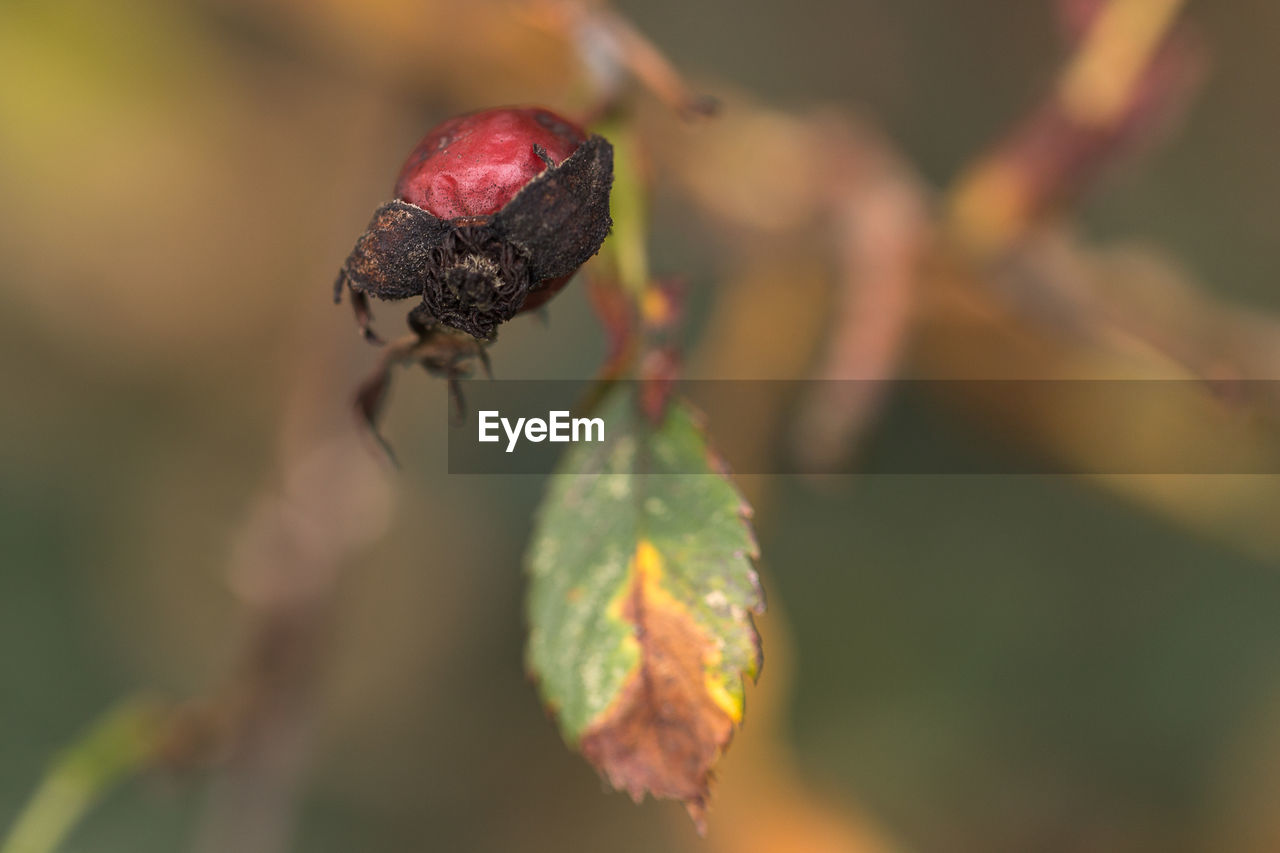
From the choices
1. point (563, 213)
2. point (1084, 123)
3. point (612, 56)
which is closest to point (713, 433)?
point (1084, 123)

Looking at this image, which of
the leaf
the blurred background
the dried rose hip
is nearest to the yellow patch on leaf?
the leaf

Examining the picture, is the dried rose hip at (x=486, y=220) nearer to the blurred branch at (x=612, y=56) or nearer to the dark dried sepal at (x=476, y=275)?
the dark dried sepal at (x=476, y=275)

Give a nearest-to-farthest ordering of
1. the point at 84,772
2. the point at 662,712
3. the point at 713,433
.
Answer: the point at 662,712 < the point at 84,772 < the point at 713,433

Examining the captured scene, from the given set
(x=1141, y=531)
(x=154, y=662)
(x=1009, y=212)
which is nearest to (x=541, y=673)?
(x=1009, y=212)

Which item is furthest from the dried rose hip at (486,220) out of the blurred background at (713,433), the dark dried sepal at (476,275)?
the blurred background at (713,433)

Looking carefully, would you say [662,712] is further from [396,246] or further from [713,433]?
[713,433]

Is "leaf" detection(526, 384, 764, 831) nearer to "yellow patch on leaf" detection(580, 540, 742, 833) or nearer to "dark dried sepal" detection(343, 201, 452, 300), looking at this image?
"yellow patch on leaf" detection(580, 540, 742, 833)

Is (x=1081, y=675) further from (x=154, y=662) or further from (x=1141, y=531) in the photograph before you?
(x=154, y=662)

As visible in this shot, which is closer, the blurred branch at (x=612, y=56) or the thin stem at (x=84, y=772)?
the blurred branch at (x=612, y=56)

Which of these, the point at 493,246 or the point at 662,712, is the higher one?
the point at 493,246
